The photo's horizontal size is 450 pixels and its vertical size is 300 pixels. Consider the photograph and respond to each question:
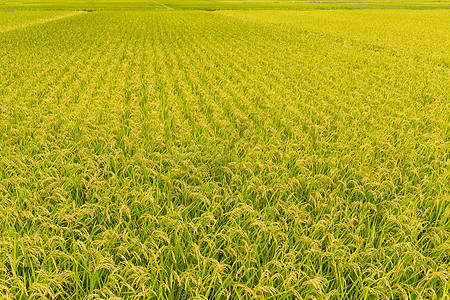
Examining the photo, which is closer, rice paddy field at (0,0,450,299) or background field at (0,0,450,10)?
rice paddy field at (0,0,450,299)

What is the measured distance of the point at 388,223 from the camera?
10.9ft

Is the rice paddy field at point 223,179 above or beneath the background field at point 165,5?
beneath

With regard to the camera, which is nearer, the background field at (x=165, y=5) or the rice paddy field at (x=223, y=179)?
the rice paddy field at (x=223, y=179)

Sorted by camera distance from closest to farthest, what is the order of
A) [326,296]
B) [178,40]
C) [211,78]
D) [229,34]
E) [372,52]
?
1. [326,296]
2. [211,78]
3. [372,52]
4. [178,40]
5. [229,34]

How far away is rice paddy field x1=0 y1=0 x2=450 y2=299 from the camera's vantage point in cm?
262

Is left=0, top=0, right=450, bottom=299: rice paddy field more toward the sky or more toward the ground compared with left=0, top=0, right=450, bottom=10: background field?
more toward the ground

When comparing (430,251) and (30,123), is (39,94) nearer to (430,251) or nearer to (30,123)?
(30,123)

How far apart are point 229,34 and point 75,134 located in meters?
17.8

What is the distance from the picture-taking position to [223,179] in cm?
432

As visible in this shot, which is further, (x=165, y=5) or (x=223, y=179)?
(x=165, y=5)

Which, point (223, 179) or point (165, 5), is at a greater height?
point (165, 5)

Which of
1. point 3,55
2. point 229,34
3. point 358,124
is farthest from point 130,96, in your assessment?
point 229,34

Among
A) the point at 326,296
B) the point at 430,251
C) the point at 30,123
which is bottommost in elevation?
the point at 430,251

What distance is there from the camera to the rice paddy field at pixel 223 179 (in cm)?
262
